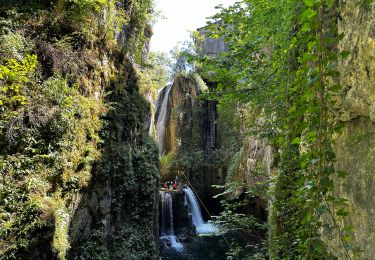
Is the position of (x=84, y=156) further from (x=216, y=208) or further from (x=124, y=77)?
A: (x=216, y=208)

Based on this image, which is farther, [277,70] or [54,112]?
[54,112]

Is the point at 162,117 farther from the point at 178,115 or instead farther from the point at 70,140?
the point at 70,140

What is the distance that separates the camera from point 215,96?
533 centimetres

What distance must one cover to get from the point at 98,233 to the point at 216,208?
13170mm

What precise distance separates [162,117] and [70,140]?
649 inches

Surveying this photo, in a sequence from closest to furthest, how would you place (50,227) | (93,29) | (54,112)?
(50,227) < (54,112) < (93,29)

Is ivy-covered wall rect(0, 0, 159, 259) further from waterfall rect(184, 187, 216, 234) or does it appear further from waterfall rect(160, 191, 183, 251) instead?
waterfall rect(184, 187, 216, 234)

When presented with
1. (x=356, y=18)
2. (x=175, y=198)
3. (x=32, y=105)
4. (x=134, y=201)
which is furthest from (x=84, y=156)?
(x=175, y=198)

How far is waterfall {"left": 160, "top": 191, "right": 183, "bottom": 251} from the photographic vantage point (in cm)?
1355

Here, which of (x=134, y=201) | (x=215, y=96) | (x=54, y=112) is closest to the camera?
(x=215, y=96)

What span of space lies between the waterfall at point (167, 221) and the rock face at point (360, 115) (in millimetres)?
12527

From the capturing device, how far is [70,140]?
6035 millimetres

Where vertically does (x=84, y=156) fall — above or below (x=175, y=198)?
above

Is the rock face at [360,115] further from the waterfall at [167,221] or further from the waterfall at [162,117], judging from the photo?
the waterfall at [162,117]
